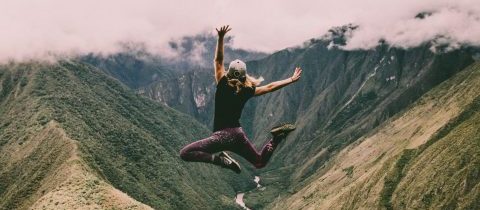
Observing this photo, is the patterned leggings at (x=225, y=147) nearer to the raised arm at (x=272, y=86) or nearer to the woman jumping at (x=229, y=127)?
the woman jumping at (x=229, y=127)

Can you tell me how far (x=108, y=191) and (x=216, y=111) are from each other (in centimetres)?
14189

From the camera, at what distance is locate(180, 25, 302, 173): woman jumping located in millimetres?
14188

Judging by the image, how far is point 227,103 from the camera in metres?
14.4

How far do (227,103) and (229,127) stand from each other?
2.33 feet

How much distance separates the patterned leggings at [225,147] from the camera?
46.8 ft

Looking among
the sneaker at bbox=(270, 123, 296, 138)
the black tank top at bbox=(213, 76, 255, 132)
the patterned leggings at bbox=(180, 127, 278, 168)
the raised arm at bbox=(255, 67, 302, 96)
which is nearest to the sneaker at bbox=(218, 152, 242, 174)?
the patterned leggings at bbox=(180, 127, 278, 168)

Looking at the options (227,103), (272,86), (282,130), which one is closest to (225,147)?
(227,103)

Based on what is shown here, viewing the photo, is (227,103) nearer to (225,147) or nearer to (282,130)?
(225,147)

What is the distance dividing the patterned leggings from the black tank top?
0.20 m

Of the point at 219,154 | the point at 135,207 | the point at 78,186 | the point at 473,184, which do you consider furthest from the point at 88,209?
the point at 473,184

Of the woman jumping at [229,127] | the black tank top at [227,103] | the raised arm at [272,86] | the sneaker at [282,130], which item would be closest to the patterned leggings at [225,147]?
the woman jumping at [229,127]

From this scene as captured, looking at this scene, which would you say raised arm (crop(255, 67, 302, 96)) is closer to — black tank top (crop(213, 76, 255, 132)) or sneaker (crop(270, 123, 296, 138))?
black tank top (crop(213, 76, 255, 132))

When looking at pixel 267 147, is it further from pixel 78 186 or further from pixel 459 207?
pixel 459 207

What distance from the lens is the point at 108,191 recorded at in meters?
150
